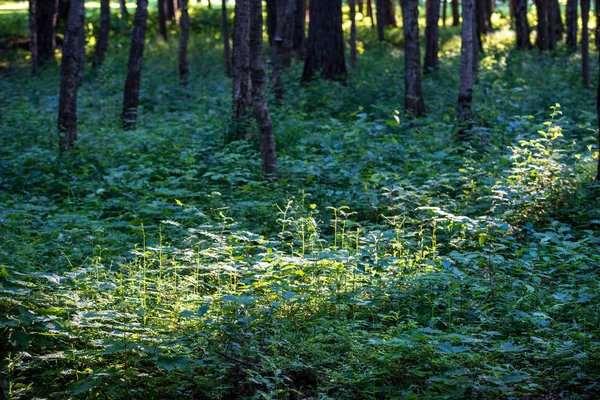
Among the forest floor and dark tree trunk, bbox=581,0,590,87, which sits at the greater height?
dark tree trunk, bbox=581,0,590,87

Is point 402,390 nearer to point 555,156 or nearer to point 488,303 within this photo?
point 488,303

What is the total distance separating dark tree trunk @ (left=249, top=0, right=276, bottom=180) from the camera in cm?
1010

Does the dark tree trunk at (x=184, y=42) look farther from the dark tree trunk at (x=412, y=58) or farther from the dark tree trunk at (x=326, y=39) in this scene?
the dark tree trunk at (x=412, y=58)

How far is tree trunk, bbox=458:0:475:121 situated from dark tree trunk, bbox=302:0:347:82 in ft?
20.8

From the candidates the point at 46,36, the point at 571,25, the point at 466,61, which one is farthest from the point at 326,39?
the point at 46,36

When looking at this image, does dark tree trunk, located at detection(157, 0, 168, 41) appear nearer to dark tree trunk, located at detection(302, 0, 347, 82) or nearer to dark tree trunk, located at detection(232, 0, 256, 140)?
dark tree trunk, located at detection(302, 0, 347, 82)

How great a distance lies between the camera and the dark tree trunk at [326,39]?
19.2m

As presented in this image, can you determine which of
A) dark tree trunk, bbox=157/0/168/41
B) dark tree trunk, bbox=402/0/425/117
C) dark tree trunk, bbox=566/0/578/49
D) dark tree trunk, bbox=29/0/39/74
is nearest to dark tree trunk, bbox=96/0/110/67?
dark tree trunk, bbox=29/0/39/74

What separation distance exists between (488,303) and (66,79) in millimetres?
9946

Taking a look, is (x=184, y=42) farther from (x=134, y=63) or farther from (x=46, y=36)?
(x=46, y=36)

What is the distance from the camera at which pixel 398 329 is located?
5332 mm

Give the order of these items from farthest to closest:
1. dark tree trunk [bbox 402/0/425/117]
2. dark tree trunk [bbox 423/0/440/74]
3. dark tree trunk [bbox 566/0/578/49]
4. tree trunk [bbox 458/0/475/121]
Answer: dark tree trunk [bbox 566/0/578/49] < dark tree trunk [bbox 423/0/440/74] < dark tree trunk [bbox 402/0/425/117] < tree trunk [bbox 458/0/475/121]

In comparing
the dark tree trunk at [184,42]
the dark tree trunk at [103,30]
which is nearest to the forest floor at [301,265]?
the dark tree trunk at [184,42]

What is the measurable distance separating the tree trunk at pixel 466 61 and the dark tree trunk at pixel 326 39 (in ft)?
20.8
